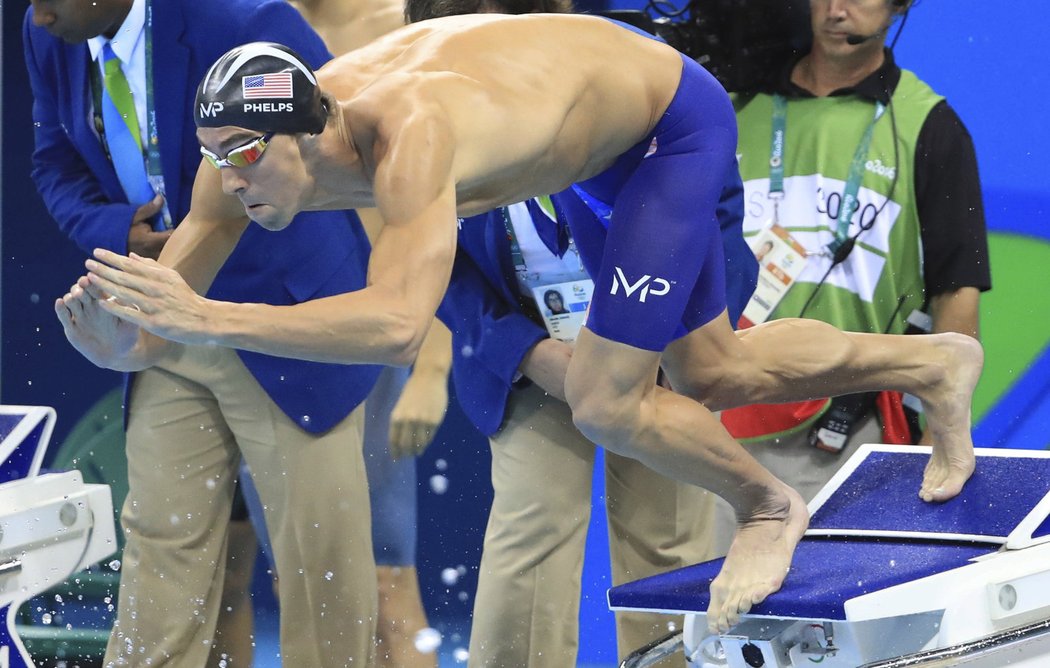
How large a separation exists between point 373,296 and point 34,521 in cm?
122

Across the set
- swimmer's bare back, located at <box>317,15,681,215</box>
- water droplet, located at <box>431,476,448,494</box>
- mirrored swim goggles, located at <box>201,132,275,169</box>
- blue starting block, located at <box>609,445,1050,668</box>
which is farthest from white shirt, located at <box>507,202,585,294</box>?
water droplet, located at <box>431,476,448,494</box>

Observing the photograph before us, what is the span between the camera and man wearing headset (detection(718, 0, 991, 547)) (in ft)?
14.0

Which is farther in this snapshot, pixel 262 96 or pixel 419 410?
pixel 419 410

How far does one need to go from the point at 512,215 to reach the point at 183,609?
133cm

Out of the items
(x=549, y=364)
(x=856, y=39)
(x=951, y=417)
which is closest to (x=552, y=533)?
(x=549, y=364)

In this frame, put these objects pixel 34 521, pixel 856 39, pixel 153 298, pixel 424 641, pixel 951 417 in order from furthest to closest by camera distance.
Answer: pixel 424 641 → pixel 856 39 → pixel 951 417 → pixel 34 521 → pixel 153 298

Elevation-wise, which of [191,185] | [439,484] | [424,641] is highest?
[191,185]

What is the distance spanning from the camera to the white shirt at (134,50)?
3.92 m

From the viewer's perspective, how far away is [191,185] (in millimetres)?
3971

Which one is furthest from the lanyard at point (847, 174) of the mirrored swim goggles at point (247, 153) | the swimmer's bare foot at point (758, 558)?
the mirrored swim goggles at point (247, 153)

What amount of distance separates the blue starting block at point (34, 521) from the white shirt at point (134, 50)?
2.83 feet

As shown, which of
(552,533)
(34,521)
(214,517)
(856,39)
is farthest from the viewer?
(856,39)

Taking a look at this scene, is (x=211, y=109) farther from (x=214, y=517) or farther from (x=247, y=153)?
(x=214, y=517)

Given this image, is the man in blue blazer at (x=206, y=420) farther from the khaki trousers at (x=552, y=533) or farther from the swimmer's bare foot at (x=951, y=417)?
the swimmer's bare foot at (x=951, y=417)
